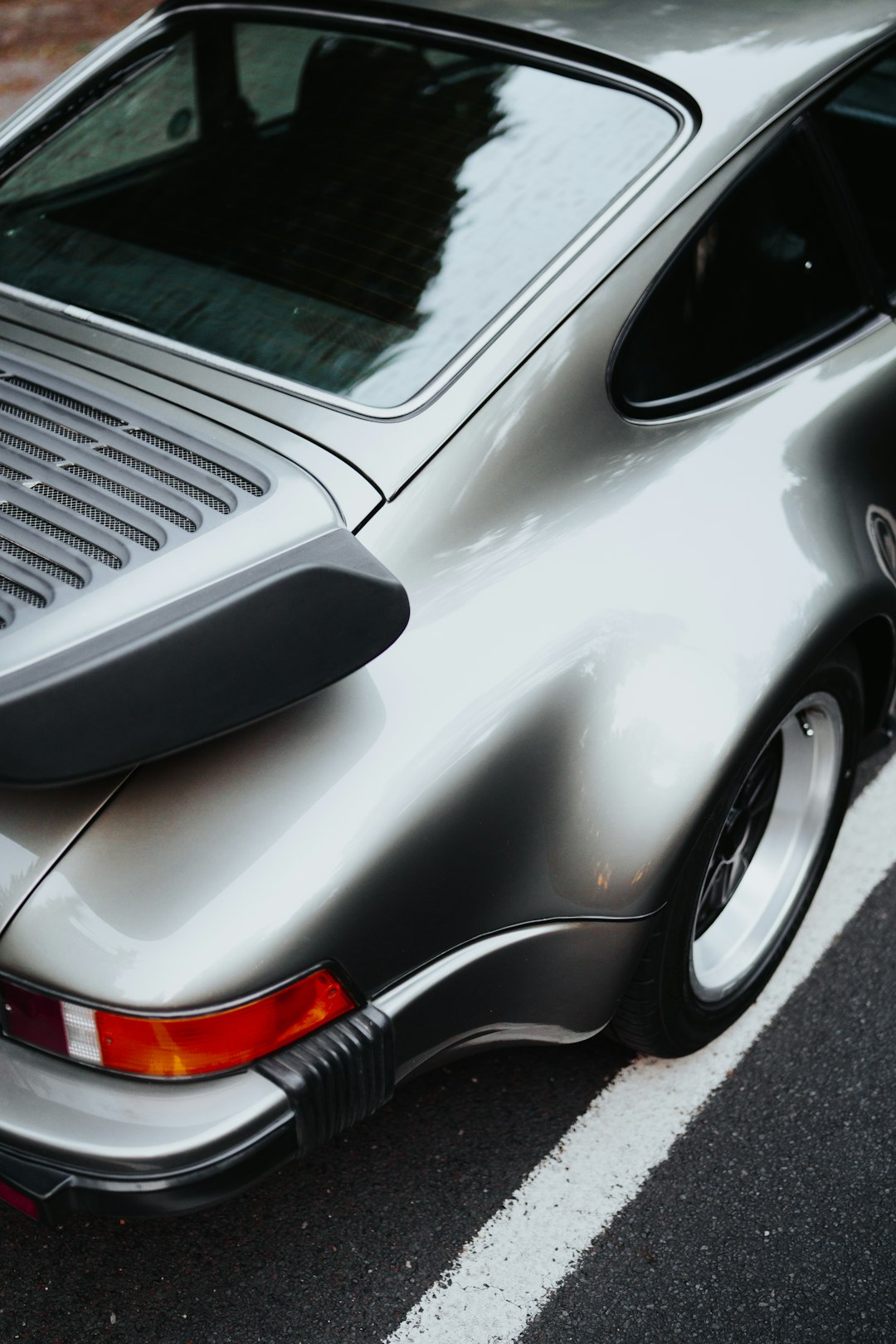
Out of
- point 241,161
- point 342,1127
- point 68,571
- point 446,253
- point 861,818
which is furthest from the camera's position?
point 861,818

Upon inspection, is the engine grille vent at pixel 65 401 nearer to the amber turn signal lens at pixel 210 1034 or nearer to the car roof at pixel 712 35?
the amber turn signal lens at pixel 210 1034

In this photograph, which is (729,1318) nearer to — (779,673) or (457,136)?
(779,673)

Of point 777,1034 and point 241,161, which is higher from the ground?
point 241,161

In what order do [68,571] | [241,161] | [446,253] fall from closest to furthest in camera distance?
1. [68,571]
2. [446,253]
3. [241,161]

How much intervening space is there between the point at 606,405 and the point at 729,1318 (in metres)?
1.46

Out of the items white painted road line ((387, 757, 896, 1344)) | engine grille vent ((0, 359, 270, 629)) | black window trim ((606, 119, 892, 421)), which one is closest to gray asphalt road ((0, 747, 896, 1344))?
white painted road line ((387, 757, 896, 1344))

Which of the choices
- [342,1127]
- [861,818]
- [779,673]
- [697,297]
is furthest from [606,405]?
[861,818]

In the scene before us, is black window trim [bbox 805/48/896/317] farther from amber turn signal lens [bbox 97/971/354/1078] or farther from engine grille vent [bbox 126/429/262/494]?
amber turn signal lens [bbox 97/971/354/1078]

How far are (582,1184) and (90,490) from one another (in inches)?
56.1

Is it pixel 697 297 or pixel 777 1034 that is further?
pixel 777 1034

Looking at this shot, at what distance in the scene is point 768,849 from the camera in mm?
2406

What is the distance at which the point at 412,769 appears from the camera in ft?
5.07

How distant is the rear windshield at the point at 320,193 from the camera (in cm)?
191

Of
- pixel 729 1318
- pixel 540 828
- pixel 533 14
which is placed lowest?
pixel 729 1318
